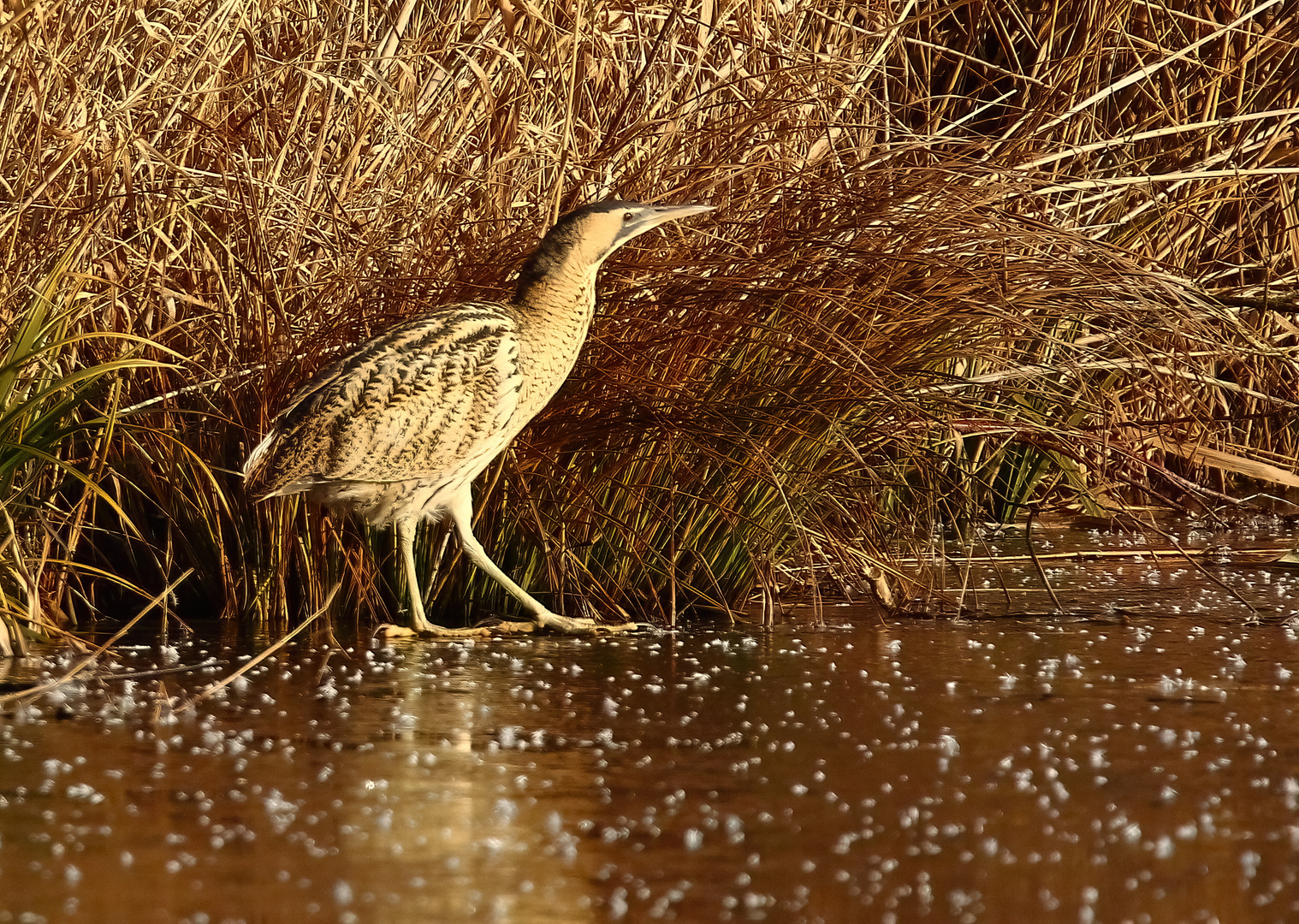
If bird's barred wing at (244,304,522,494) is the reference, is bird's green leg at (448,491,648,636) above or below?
below

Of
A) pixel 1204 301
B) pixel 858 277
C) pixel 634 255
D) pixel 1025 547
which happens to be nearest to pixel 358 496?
pixel 634 255

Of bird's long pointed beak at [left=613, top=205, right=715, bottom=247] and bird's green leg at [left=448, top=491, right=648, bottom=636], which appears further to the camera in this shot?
bird's green leg at [left=448, top=491, right=648, bottom=636]

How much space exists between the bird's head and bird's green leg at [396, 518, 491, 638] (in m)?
0.83

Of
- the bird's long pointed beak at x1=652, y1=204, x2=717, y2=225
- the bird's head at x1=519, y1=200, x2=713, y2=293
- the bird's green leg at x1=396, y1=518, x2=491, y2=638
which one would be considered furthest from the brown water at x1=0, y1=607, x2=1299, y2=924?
the bird's long pointed beak at x1=652, y1=204, x2=717, y2=225

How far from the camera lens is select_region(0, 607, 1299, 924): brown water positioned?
318 cm

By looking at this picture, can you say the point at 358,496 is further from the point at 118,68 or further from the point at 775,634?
the point at 118,68

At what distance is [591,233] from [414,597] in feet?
4.02

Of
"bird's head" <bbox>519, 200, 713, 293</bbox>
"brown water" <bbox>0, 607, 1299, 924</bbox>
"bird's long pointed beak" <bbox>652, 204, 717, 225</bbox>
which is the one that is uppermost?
"bird's long pointed beak" <bbox>652, 204, 717, 225</bbox>

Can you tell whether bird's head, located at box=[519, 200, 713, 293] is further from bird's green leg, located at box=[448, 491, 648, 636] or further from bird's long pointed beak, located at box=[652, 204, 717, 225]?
bird's green leg, located at box=[448, 491, 648, 636]

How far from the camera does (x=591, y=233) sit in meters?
5.73

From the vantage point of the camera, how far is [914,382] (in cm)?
609

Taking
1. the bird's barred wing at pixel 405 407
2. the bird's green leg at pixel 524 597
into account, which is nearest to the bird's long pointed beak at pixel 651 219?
the bird's barred wing at pixel 405 407

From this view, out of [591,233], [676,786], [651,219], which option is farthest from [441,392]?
[676,786]

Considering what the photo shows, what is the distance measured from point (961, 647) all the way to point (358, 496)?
186cm
